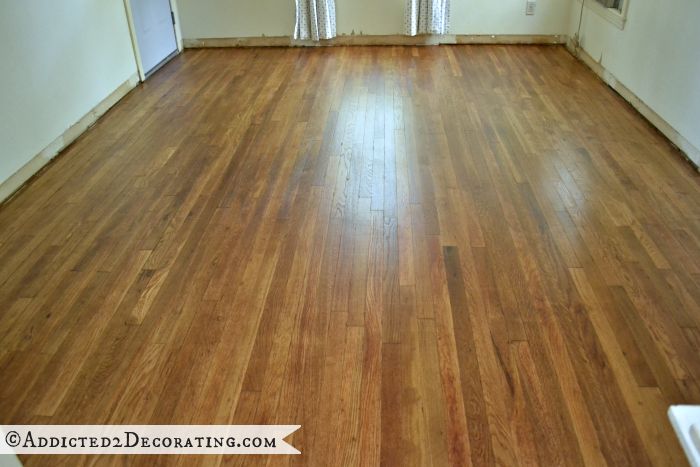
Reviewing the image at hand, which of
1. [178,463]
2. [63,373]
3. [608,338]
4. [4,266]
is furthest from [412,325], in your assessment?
[4,266]

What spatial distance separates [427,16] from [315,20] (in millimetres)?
1062

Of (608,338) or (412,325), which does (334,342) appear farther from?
(608,338)

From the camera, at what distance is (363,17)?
5.73m

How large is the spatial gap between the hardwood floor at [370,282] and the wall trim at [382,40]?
1745 mm

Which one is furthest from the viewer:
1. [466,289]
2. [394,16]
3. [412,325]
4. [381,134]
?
[394,16]

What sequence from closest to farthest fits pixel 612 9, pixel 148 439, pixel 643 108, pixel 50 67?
pixel 148 439 → pixel 50 67 → pixel 643 108 → pixel 612 9

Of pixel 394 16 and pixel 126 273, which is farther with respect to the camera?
pixel 394 16

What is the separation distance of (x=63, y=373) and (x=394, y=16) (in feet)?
15.4

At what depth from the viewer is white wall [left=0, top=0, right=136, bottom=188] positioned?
3.30 m

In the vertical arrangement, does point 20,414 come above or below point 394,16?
below

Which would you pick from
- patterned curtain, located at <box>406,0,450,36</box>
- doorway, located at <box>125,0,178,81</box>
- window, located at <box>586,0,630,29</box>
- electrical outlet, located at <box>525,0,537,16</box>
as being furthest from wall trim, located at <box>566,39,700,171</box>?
doorway, located at <box>125,0,178,81</box>

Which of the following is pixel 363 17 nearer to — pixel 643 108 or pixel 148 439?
pixel 643 108

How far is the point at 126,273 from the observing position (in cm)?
257

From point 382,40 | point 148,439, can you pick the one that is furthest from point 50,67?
point 382,40
